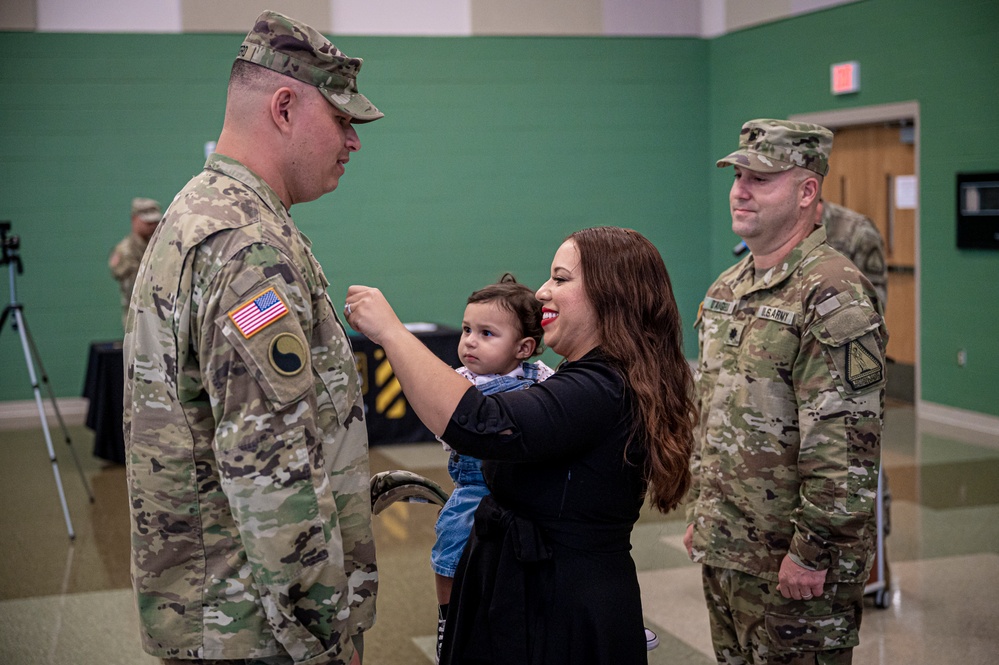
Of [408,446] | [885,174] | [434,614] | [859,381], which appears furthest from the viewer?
[885,174]

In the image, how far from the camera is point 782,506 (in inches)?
95.7

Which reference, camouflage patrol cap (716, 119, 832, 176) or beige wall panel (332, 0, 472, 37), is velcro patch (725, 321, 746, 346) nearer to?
camouflage patrol cap (716, 119, 832, 176)

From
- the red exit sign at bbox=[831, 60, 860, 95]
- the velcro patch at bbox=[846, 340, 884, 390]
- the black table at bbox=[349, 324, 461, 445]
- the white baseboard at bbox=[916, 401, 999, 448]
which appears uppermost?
the red exit sign at bbox=[831, 60, 860, 95]

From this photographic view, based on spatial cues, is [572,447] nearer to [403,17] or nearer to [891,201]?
[891,201]

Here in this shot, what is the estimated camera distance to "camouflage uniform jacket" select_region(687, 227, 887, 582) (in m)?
2.27

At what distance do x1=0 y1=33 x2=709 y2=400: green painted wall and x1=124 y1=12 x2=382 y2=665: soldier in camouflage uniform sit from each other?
756cm

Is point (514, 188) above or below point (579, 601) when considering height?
above

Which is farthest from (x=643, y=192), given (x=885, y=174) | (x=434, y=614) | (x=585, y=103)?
(x=434, y=614)

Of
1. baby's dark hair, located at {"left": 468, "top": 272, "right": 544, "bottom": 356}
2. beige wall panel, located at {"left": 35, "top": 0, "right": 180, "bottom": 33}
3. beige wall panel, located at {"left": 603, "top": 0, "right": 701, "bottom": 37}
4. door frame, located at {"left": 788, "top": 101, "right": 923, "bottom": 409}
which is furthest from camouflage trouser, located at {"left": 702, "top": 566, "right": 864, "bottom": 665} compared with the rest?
beige wall panel, located at {"left": 603, "top": 0, "right": 701, "bottom": 37}

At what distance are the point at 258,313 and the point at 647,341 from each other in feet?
2.44

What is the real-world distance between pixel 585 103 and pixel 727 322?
7906 mm

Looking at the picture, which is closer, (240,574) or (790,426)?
(240,574)

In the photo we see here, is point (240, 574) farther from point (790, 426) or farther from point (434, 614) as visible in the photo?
point (434, 614)

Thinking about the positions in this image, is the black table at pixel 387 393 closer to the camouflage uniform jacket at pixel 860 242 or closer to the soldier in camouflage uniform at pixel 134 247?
the soldier in camouflage uniform at pixel 134 247
